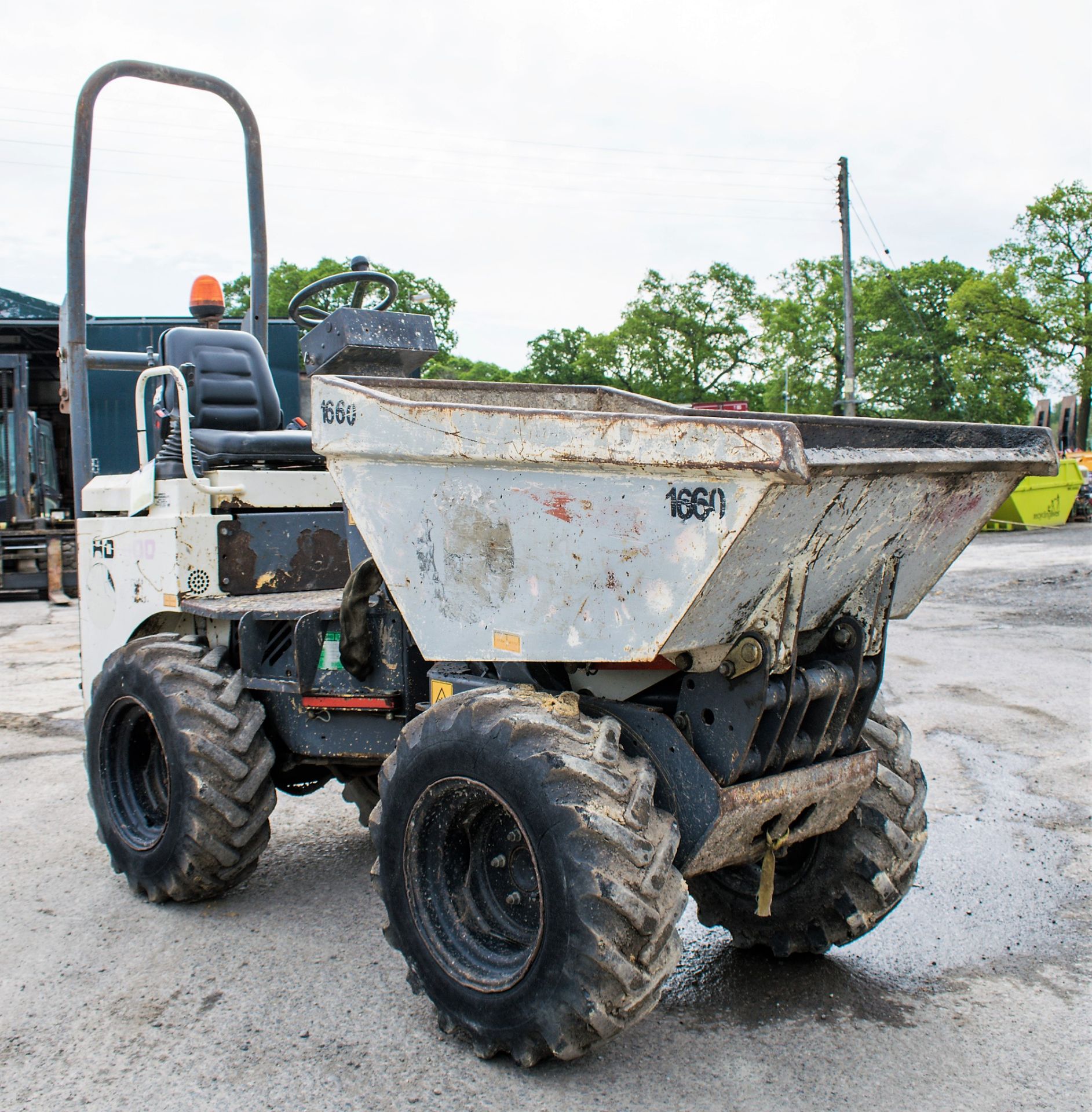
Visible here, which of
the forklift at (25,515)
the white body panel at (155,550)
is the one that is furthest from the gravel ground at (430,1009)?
the forklift at (25,515)

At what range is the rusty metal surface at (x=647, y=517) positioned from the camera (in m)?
2.68

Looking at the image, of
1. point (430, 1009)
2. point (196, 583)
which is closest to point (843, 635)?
point (430, 1009)

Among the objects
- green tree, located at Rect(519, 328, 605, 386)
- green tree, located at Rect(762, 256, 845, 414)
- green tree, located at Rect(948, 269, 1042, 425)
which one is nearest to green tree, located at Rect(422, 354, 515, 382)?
green tree, located at Rect(519, 328, 605, 386)

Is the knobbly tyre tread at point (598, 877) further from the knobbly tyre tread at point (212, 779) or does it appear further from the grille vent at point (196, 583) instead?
the grille vent at point (196, 583)

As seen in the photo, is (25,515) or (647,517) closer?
(647,517)

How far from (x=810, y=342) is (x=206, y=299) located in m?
49.6

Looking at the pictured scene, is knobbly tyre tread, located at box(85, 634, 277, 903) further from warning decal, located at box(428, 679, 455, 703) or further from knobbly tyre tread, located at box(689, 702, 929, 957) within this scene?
knobbly tyre tread, located at box(689, 702, 929, 957)

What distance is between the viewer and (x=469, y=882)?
3344mm

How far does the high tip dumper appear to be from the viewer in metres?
2.79

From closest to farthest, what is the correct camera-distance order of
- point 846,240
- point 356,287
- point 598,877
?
point 598,877, point 356,287, point 846,240

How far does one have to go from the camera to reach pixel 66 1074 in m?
3.10

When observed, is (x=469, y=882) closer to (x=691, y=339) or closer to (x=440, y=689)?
(x=440, y=689)

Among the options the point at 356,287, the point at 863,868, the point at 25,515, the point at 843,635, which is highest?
the point at 356,287

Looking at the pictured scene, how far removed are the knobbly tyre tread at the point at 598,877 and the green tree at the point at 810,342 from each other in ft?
163
